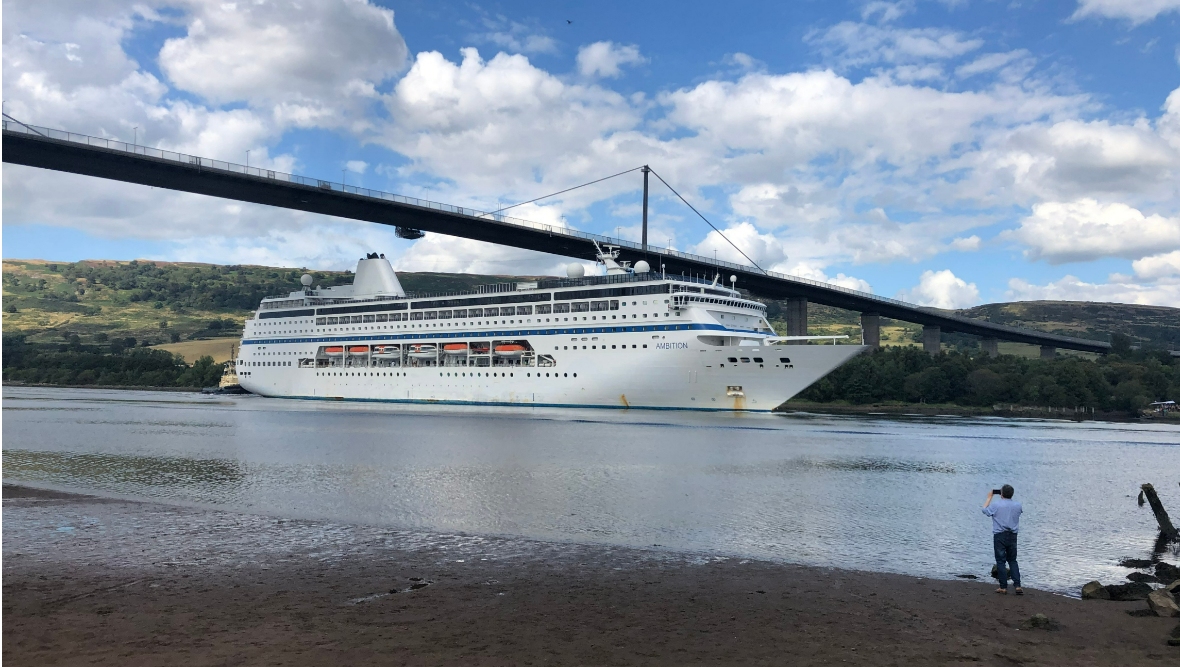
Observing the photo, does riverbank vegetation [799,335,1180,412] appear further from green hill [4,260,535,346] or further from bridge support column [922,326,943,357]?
green hill [4,260,535,346]

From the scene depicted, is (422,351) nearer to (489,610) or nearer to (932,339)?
(489,610)

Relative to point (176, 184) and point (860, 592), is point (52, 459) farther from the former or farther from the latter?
point (176, 184)

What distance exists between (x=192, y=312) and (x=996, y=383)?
15269 cm

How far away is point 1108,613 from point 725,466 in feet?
44.4

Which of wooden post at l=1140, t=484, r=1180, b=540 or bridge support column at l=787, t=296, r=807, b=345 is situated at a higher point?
bridge support column at l=787, t=296, r=807, b=345

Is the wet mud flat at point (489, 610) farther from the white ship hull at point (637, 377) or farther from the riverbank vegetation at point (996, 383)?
the riverbank vegetation at point (996, 383)

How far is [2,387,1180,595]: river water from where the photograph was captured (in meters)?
12.4

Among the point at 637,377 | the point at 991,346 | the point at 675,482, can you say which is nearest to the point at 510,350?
the point at 637,377

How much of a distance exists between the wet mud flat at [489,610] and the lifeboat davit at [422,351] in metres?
46.4

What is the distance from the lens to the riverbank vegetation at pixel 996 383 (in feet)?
197

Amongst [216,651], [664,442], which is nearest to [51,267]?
[664,442]

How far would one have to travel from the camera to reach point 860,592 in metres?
9.12

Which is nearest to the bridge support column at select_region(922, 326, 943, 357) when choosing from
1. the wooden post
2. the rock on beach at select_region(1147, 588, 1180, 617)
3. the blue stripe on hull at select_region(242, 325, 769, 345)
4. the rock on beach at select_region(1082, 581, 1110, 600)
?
the blue stripe on hull at select_region(242, 325, 769, 345)

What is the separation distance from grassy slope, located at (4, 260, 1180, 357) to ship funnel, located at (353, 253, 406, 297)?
6652cm
